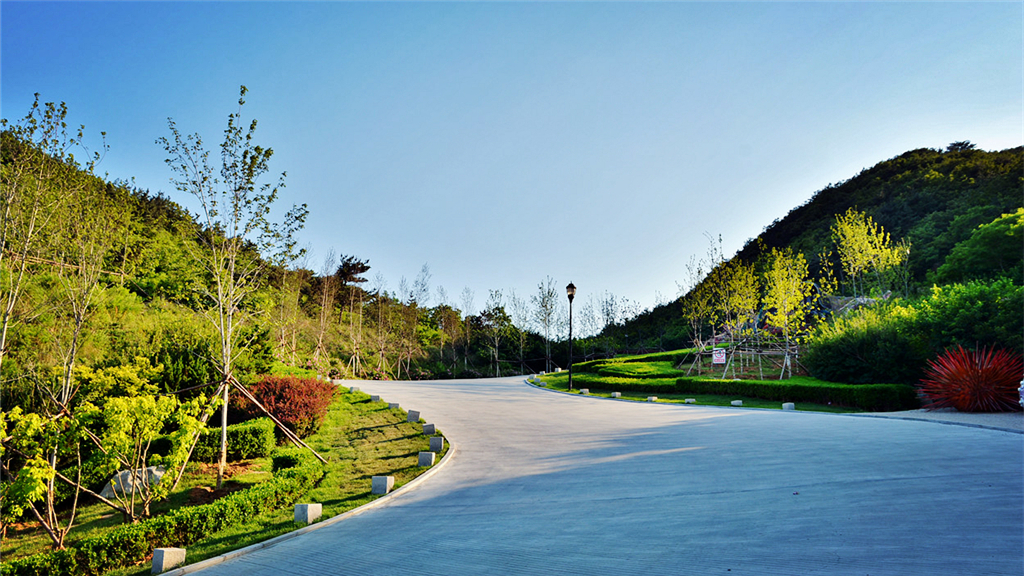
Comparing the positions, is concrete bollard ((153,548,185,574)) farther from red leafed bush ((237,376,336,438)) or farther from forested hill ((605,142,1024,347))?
forested hill ((605,142,1024,347))

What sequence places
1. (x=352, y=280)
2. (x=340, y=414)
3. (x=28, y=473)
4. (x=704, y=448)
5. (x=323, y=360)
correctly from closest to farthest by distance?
(x=28, y=473)
(x=704, y=448)
(x=340, y=414)
(x=323, y=360)
(x=352, y=280)

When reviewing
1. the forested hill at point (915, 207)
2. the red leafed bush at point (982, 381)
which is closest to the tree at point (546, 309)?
the forested hill at point (915, 207)

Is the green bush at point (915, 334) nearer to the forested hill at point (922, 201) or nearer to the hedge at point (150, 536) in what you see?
the hedge at point (150, 536)

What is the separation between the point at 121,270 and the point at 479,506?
19231 millimetres

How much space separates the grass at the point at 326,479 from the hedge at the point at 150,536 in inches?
6.6

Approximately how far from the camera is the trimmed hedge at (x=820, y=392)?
43.4 feet

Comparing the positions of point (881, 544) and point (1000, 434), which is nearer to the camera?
point (881, 544)

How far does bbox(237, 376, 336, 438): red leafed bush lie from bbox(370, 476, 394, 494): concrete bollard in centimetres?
489

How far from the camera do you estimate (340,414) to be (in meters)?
13.7

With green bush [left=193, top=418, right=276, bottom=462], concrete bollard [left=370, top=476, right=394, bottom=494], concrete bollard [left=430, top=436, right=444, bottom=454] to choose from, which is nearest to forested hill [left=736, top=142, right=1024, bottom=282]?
concrete bollard [left=430, top=436, right=444, bottom=454]

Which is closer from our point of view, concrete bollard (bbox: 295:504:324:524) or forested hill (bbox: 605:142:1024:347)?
concrete bollard (bbox: 295:504:324:524)

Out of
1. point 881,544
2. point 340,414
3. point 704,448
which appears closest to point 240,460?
point 340,414

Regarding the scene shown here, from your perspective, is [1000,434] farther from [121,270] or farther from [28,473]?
[121,270]

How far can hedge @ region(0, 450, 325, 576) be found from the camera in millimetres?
5527
